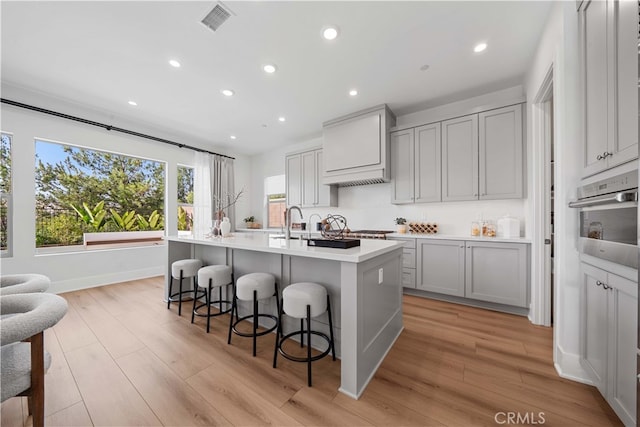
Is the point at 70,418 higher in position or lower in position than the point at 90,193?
lower

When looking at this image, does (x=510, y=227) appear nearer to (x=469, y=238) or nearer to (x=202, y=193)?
(x=469, y=238)

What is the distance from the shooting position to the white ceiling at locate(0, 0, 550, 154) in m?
1.95

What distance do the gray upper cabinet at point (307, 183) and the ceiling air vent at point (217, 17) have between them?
2.70m

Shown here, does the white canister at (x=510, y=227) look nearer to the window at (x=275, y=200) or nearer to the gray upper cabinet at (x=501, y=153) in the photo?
the gray upper cabinet at (x=501, y=153)

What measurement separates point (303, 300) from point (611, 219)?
178cm

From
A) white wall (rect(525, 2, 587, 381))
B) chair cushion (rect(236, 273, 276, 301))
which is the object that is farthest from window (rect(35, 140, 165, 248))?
white wall (rect(525, 2, 587, 381))

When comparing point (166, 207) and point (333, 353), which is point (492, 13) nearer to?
point (333, 353)

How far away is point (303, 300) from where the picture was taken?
5.40 feet

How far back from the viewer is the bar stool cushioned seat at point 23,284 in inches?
44.1

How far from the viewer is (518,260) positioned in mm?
2611

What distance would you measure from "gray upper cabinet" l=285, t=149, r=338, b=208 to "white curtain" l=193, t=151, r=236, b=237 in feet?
5.11

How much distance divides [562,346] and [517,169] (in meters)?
1.99

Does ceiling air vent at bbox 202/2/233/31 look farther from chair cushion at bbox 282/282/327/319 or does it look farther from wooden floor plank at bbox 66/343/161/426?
wooden floor plank at bbox 66/343/161/426

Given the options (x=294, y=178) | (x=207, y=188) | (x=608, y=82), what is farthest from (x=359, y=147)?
(x=207, y=188)
